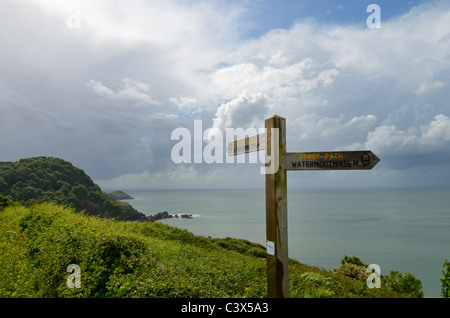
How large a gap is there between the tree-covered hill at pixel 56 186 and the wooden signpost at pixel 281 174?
41.9 meters

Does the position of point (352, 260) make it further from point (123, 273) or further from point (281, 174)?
point (123, 273)

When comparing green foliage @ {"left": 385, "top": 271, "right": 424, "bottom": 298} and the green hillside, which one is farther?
green foliage @ {"left": 385, "top": 271, "right": 424, "bottom": 298}

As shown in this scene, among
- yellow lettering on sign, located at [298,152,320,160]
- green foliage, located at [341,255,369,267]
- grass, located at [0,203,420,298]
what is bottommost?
green foliage, located at [341,255,369,267]

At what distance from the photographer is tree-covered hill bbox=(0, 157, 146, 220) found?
42469 mm

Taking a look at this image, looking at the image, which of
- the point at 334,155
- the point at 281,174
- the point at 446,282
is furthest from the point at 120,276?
the point at 446,282

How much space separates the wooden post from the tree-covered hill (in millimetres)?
41856

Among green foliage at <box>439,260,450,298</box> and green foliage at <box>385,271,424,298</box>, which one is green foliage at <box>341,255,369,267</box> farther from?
green foliage at <box>439,260,450,298</box>

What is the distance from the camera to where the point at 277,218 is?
17.0ft

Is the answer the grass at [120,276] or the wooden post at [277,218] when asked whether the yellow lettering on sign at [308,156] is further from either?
the grass at [120,276]

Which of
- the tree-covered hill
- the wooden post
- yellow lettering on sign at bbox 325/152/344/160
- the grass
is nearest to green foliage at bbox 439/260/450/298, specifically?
the grass

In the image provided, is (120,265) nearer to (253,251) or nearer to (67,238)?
(67,238)

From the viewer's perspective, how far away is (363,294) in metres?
7.15

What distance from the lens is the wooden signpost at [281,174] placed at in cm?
510
